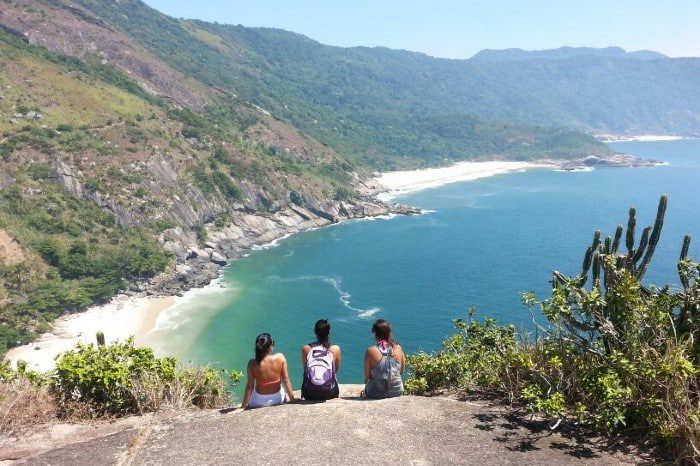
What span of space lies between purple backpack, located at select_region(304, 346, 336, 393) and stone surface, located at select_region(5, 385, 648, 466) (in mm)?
357

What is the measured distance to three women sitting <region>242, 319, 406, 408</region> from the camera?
8584 millimetres

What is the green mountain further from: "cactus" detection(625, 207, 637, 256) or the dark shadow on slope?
"cactus" detection(625, 207, 637, 256)

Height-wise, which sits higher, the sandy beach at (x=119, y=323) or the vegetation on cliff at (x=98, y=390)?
the vegetation on cliff at (x=98, y=390)

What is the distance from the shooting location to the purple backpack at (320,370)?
859 cm

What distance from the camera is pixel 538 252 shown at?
8188 cm

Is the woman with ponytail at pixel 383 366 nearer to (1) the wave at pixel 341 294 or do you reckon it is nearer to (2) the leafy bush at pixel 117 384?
(2) the leafy bush at pixel 117 384

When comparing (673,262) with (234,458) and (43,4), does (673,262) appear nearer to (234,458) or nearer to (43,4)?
(234,458)

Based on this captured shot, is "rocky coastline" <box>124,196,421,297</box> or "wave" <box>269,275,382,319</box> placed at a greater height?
"rocky coastline" <box>124,196,421,297</box>

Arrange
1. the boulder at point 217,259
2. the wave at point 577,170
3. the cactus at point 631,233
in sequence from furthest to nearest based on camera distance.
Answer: the wave at point 577,170 → the boulder at point 217,259 → the cactus at point 631,233

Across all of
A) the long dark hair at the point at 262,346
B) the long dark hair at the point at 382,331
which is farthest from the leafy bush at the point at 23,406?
the long dark hair at the point at 382,331

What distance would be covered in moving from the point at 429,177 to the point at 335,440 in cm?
16930

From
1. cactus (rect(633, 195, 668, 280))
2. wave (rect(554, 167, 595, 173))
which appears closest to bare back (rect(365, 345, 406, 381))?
cactus (rect(633, 195, 668, 280))

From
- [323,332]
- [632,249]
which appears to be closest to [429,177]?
[632,249]

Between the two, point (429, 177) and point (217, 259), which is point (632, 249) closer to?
point (217, 259)
